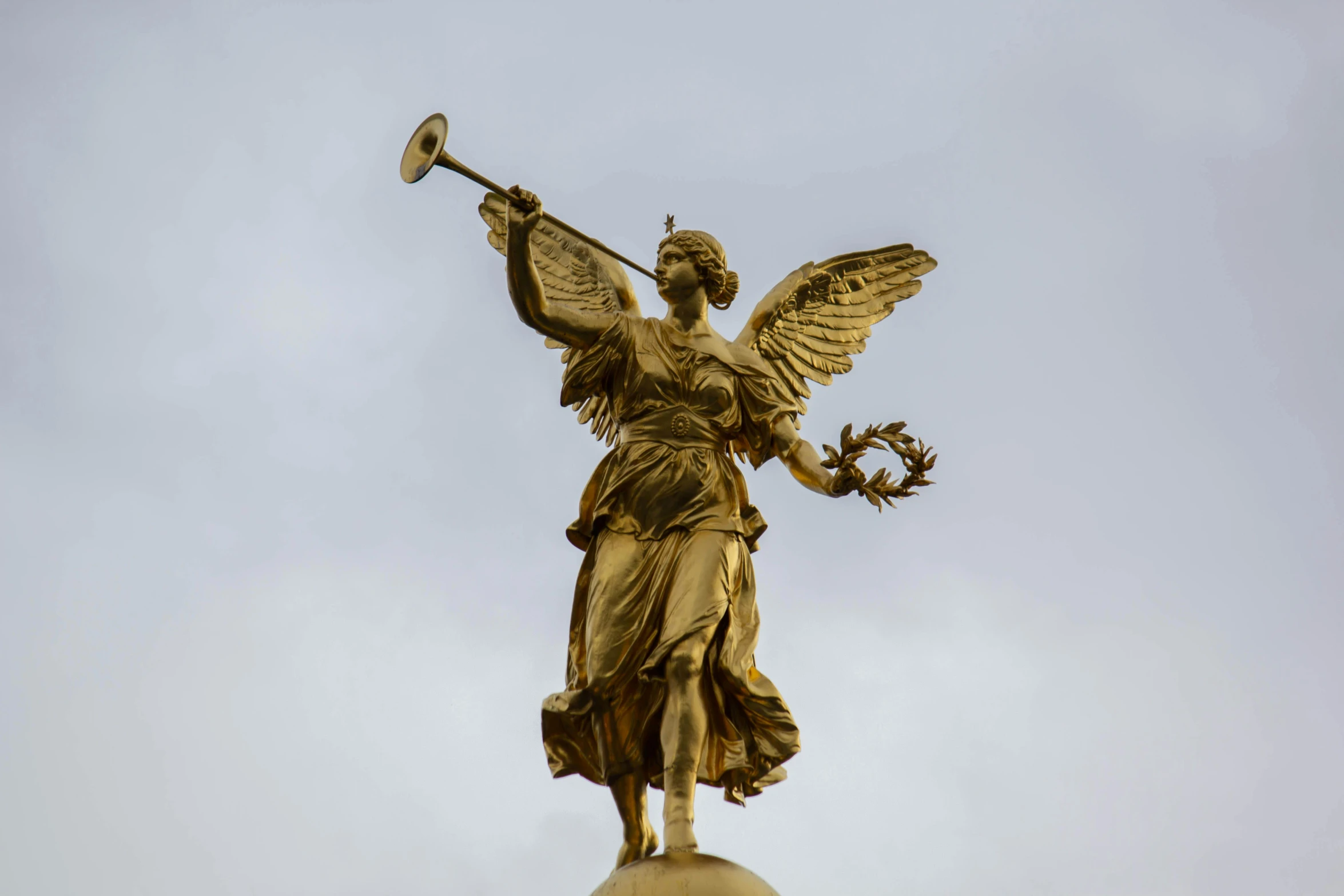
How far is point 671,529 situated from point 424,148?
3.37 metres

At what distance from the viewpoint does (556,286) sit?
1717 cm

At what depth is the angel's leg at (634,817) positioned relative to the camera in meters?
14.3

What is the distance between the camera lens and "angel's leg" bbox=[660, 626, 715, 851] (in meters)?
13.7

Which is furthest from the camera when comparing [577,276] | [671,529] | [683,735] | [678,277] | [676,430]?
[577,276]

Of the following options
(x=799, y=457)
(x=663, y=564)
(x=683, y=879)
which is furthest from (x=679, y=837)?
(x=799, y=457)

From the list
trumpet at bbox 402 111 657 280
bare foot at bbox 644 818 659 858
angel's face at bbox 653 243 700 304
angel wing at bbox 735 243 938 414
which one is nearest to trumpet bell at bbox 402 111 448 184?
trumpet at bbox 402 111 657 280

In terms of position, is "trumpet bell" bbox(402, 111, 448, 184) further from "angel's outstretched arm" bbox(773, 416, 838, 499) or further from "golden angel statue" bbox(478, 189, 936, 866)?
"angel's outstretched arm" bbox(773, 416, 838, 499)

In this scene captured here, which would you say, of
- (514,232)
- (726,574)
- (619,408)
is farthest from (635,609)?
(514,232)

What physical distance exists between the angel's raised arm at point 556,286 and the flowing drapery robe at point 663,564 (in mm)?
Result: 259

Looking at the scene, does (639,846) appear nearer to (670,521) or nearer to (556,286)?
(670,521)

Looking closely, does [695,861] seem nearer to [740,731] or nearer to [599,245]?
[740,731]

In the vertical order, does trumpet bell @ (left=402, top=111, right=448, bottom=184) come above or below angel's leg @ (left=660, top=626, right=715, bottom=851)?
above

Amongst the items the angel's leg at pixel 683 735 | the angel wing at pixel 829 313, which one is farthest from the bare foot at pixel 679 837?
the angel wing at pixel 829 313

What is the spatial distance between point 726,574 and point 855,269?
412 centimetres
